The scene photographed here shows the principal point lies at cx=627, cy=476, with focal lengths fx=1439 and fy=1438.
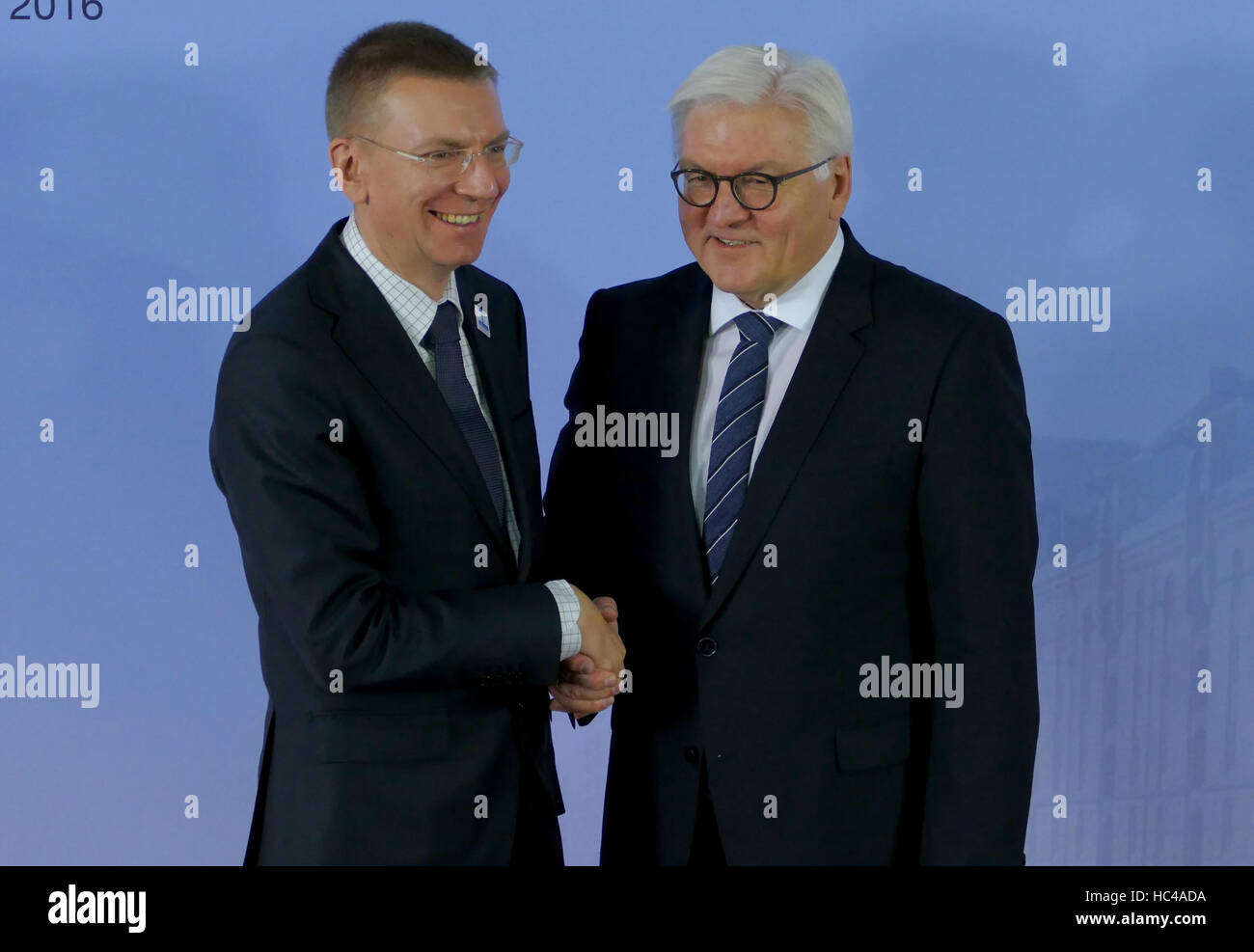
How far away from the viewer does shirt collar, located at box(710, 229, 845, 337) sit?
2.28 metres

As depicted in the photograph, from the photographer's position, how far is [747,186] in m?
2.24

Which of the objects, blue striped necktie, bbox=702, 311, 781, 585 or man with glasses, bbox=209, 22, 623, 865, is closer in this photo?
man with glasses, bbox=209, 22, 623, 865

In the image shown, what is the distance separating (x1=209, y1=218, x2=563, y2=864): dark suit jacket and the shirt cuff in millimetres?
14

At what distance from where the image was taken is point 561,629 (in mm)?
2184

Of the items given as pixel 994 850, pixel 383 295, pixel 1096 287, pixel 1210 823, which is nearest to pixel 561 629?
pixel 383 295

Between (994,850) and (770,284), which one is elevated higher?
(770,284)

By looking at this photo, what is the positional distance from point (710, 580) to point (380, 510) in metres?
0.52

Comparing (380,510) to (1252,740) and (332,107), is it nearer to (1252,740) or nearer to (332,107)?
(332,107)

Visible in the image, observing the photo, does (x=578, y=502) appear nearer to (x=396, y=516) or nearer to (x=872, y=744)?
(x=396, y=516)

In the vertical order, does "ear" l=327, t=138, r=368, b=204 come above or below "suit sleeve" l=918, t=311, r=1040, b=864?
above

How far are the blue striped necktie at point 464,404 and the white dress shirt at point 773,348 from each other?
1.02 feet

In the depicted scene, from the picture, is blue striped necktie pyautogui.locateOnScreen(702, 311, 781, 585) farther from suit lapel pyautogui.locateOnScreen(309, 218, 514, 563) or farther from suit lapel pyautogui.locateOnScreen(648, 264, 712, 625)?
suit lapel pyautogui.locateOnScreen(309, 218, 514, 563)

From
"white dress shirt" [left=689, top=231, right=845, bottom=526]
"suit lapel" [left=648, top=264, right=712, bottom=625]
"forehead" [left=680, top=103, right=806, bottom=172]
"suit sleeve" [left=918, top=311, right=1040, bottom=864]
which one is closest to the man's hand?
"suit lapel" [left=648, top=264, right=712, bottom=625]

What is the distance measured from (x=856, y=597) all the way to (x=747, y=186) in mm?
660
